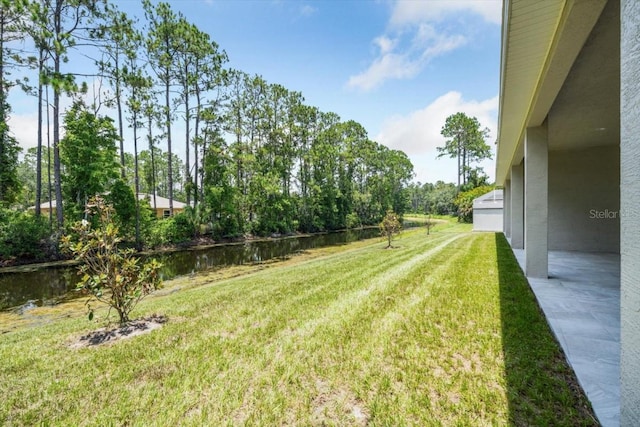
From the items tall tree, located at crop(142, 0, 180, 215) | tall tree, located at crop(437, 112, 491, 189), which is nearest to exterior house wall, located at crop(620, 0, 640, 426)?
tall tree, located at crop(142, 0, 180, 215)

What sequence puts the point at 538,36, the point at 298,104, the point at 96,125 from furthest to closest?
1. the point at 298,104
2. the point at 96,125
3. the point at 538,36

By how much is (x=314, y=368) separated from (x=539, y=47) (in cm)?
437

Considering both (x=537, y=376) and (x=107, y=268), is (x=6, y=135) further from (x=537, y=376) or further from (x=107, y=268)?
(x=537, y=376)

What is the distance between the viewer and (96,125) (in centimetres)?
1499

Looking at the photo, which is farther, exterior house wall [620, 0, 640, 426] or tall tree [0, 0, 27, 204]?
tall tree [0, 0, 27, 204]

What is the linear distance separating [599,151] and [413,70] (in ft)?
21.3

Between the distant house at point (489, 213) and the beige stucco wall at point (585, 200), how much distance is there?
37.5 ft

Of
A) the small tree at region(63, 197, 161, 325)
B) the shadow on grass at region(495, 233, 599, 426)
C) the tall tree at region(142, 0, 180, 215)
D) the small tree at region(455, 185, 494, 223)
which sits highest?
the tall tree at region(142, 0, 180, 215)

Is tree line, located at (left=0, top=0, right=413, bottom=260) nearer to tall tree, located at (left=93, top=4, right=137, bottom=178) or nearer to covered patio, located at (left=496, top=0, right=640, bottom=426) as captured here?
tall tree, located at (left=93, top=4, right=137, bottom=178)

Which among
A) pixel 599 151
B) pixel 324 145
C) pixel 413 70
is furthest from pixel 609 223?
pixel 324 145

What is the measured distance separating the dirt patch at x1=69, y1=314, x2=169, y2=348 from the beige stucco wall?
1112 centimetres

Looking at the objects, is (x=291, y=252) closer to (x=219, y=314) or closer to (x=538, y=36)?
(x=219, y=314)

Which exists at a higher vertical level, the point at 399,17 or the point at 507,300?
the point at 399,17

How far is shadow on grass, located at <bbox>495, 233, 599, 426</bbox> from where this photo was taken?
1.96 meters
